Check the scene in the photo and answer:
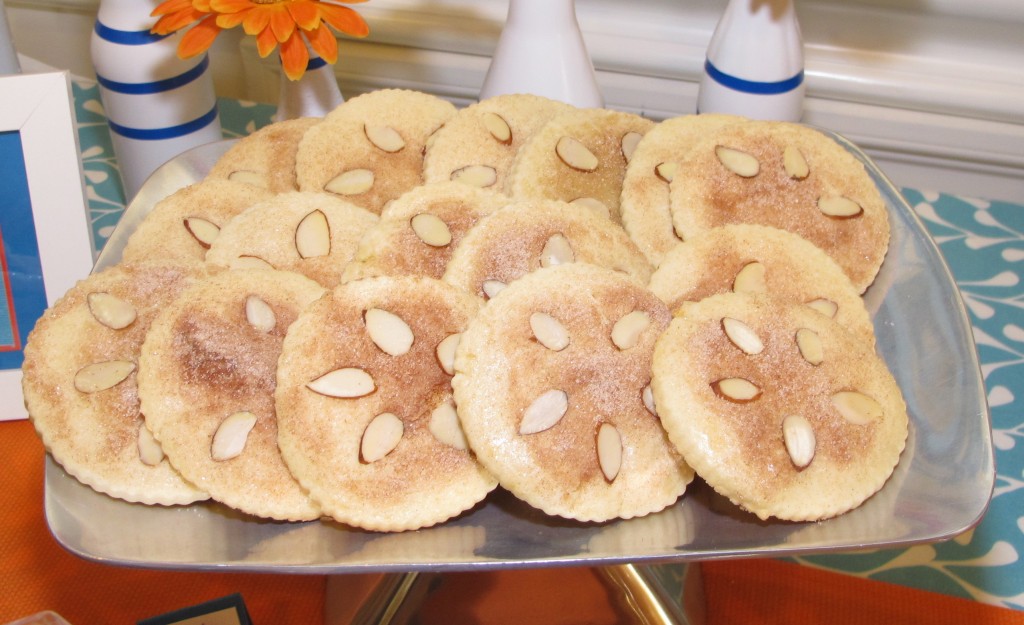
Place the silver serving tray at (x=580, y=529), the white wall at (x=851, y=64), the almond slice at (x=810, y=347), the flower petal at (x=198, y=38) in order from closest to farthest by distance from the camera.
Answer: the silver serving tray at (x=580, y=529) < the almond slice at (x=810, y=347) < the flower petal at (x=198, y=38) < the white wall at (x=851, y=64)

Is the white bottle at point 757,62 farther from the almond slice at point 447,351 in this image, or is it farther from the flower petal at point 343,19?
the almond slice at point 447,351

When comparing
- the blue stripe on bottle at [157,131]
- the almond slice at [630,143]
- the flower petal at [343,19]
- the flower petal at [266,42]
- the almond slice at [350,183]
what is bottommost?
the blue stripe on bottle at [157,131]

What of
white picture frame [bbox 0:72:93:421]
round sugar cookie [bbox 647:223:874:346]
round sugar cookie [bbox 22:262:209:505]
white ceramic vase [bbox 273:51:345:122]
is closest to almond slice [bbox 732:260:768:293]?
round sugar cookie [bbox 647:223:874:346]

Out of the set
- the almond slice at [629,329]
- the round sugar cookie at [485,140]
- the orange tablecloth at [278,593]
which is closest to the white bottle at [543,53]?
the round sugar cookie at [485,140]

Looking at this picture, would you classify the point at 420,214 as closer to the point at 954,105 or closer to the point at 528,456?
the point at 528,456

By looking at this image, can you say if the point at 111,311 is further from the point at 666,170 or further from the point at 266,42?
the point at 666,170

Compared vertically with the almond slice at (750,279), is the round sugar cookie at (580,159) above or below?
above
